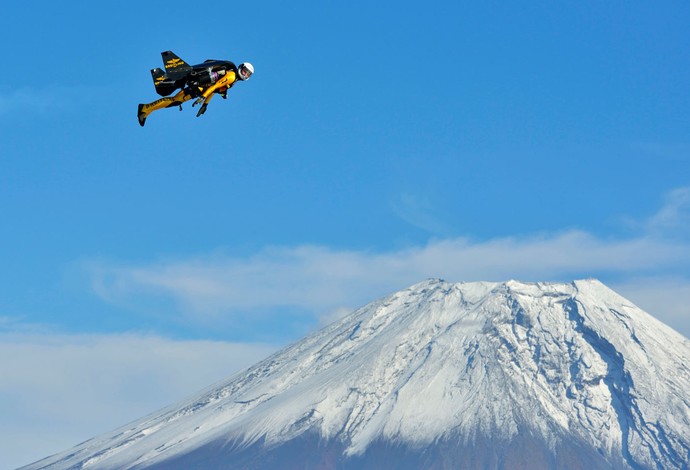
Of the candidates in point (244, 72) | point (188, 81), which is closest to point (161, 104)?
point (188, 81)

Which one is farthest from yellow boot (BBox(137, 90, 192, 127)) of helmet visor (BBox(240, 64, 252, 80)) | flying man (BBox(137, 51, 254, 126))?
helmet visor (BBox(240, 64, 252, 80))

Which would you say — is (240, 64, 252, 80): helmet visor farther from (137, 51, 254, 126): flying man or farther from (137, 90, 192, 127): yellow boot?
(137, 90, 192, 127): yellow boot

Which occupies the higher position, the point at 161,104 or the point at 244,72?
the point at 244,72

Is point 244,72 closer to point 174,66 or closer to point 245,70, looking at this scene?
point 245,70

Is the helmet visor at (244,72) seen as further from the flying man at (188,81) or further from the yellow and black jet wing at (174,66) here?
the yellow and black jet wing at (174,66)

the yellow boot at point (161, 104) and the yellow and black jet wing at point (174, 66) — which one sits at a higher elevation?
the yellow and black jet wing at point (174, 66)

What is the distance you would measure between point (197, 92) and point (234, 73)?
3569 millimetres

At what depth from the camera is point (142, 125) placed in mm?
83688

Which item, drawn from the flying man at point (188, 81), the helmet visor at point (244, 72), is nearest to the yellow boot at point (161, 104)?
the flying man at point (188, 81)

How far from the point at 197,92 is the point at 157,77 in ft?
8.66

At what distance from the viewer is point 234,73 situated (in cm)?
8688

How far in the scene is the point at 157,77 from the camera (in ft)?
273

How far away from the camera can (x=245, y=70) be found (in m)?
87.8

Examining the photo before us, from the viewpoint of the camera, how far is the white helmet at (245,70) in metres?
87.4
